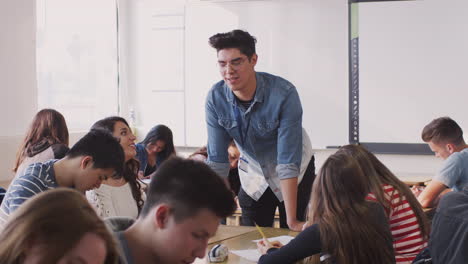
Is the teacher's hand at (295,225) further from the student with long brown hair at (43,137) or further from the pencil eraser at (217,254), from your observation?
the student with long brown hair at (43,137)

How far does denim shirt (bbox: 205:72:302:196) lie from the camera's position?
289 centimetres

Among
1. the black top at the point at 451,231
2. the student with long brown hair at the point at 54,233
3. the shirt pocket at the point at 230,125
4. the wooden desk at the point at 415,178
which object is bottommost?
the wooden desk at the point at 415,178

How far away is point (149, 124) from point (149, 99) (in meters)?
0.29

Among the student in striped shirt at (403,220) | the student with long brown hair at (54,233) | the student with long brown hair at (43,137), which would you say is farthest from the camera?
A: the student with long brown hair at (43,137)

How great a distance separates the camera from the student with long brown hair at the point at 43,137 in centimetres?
376

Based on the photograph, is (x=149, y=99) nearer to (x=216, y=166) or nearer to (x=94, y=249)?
(x=216, y=166)

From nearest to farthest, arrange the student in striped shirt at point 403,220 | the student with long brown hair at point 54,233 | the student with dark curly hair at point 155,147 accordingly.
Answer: the student with long brown hair at point 54,233 → the student in striped shirt at point 403,220 → the student with dark curly hair at point 155,147

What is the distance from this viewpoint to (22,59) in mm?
5129

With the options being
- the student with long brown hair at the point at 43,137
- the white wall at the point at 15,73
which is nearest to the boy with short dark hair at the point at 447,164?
the student with long brown hair at the point at 43,137

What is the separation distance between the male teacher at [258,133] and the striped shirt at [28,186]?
942 mm

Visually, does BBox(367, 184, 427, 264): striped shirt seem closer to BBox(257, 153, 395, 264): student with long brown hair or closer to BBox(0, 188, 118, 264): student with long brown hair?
BBox(257, 153, 395, 264): student with long brown hair

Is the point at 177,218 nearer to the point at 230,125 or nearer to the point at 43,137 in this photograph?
the point at 230,125

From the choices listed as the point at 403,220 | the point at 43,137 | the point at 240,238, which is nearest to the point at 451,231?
the point at 403,220

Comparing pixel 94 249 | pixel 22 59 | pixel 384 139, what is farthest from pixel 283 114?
pixel 384 139
